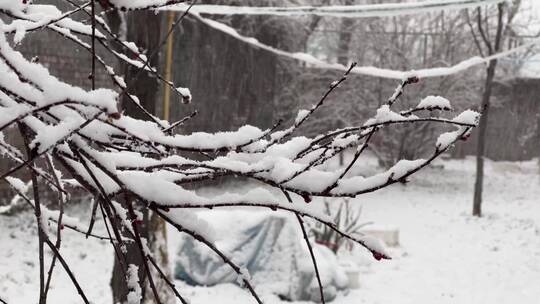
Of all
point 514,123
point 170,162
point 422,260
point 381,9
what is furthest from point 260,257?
point 514,123

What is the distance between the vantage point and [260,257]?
6.57 metres

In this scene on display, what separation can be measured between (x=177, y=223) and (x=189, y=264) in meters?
5.79

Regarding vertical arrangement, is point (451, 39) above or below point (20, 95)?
above

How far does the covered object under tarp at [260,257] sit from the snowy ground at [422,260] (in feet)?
0.52

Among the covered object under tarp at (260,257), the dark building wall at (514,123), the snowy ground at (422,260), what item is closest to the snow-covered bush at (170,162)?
the snowy ground at (422,260)

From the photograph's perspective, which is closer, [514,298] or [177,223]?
[177,223]

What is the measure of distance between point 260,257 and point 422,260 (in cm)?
276

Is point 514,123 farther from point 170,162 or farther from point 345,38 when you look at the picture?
point 170,162

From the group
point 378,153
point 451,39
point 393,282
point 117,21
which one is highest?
point 451,39

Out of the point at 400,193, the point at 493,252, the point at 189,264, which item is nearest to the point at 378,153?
the point at 400,193

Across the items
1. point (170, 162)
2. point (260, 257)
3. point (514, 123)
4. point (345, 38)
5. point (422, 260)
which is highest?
point (345, 38)

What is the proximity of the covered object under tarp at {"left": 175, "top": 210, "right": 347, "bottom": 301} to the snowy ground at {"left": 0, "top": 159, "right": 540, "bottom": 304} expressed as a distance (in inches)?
6.3

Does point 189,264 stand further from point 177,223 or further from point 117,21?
point 177,223

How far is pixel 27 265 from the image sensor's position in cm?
629
